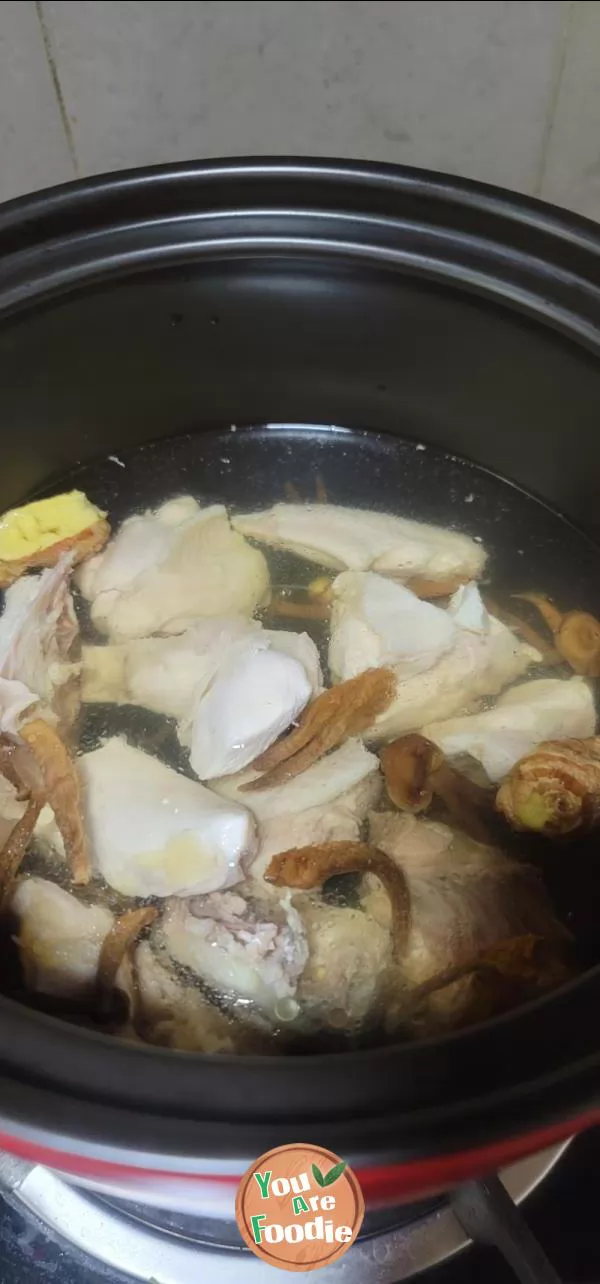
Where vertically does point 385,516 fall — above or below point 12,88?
below

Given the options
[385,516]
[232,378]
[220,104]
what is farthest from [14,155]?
[385,516]

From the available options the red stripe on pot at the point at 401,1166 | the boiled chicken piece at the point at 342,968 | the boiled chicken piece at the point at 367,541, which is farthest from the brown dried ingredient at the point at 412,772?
the red stripe on pot at the point at 401,1166

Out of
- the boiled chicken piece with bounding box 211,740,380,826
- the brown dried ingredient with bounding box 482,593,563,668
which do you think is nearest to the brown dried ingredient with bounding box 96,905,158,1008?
the boiled chicken piece with bounding box 211,740,380,826

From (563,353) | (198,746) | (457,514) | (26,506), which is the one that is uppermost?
(563,353)

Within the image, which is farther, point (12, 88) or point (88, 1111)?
point (12, 88)

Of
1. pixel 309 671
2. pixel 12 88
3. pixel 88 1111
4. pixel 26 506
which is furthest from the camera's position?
pixel 12 88

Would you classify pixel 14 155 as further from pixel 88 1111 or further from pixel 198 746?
pixel 88 1111

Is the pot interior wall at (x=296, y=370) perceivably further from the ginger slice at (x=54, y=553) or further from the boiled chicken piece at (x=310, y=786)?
the boiled chicken piece at (x=310, y=786)

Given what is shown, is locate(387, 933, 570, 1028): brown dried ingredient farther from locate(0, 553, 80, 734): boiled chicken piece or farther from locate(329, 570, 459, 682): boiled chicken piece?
locate(0, 553, 80, 734): boiled chicken piece
